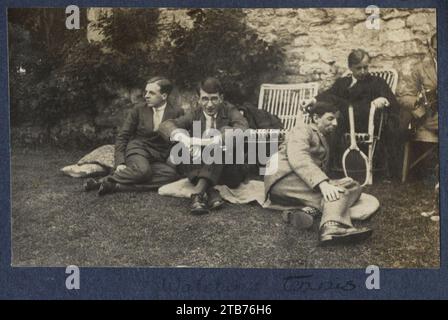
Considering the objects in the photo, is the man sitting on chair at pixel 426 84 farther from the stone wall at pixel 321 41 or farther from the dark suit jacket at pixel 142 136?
the dark suit jacket at pixel 142 136

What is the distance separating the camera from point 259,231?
4770mm

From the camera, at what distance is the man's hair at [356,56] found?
15.7 feet

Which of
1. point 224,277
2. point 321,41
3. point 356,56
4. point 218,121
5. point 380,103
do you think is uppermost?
point 321,41

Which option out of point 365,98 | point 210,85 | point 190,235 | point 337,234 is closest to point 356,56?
point 365,98

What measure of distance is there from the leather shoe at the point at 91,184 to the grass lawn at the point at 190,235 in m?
0.05

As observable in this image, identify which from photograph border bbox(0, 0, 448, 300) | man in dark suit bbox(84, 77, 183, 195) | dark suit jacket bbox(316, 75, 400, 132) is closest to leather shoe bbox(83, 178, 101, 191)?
man in dark suit bbox(84, 77, 183, 195)

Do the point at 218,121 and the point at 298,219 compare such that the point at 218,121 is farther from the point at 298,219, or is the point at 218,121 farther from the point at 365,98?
the point at 365,98

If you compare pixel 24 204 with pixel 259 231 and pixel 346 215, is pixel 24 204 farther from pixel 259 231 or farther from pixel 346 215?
pixel 346 215

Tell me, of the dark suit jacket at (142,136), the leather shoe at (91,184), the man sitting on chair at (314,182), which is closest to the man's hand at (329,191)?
the man sitting on chair at (314,182)

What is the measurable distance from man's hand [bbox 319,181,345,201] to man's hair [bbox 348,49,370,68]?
1.00 metres

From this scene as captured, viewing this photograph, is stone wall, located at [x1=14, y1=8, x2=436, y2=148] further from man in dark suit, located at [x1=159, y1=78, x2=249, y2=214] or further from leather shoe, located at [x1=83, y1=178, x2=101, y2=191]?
leather shoe, located at [x1=83, y1=178, x2=101, y2=191]

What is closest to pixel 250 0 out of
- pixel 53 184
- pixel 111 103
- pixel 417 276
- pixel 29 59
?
pixel 111 103

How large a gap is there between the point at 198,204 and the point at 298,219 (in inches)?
32.5

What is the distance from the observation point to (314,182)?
188 inches
